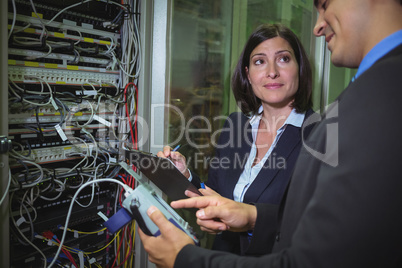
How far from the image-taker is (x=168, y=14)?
1646 millimetres

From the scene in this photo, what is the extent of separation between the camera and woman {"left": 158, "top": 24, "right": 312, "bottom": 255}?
1.32m

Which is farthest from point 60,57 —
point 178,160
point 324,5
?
point 324,5

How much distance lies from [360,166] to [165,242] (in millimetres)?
487

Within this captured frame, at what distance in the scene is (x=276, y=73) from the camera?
142 centimetres

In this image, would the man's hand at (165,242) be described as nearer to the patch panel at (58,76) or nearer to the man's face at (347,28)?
the man's face at (347,28)

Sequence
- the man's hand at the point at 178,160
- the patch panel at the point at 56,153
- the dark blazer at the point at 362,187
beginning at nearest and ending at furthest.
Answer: the dark blazer at the point at 362,187, the patch panel at the point at 56,153, the man's hand at the point at 178,160

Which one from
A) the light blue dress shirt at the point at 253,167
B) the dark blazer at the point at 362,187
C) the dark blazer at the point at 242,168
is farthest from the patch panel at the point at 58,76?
the dark blazer at the point at 362,187

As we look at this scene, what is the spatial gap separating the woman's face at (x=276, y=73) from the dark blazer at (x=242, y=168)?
148 millimetres

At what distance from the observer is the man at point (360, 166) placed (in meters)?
0.51

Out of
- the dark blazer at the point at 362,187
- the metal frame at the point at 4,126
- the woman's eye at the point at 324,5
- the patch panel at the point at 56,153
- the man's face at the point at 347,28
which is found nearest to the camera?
the dark blazer at the point at 362,187

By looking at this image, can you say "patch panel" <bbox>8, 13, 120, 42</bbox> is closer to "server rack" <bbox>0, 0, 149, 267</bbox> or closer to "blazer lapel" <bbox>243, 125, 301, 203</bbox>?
"server rack" <bbox>0, 0, 149, 267</bbox>

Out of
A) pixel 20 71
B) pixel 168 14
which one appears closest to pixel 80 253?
pixel 20 71

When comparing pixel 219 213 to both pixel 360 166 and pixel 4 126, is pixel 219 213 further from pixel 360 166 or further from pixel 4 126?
pixel 4 126

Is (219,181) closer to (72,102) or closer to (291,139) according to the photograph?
(291,139)
